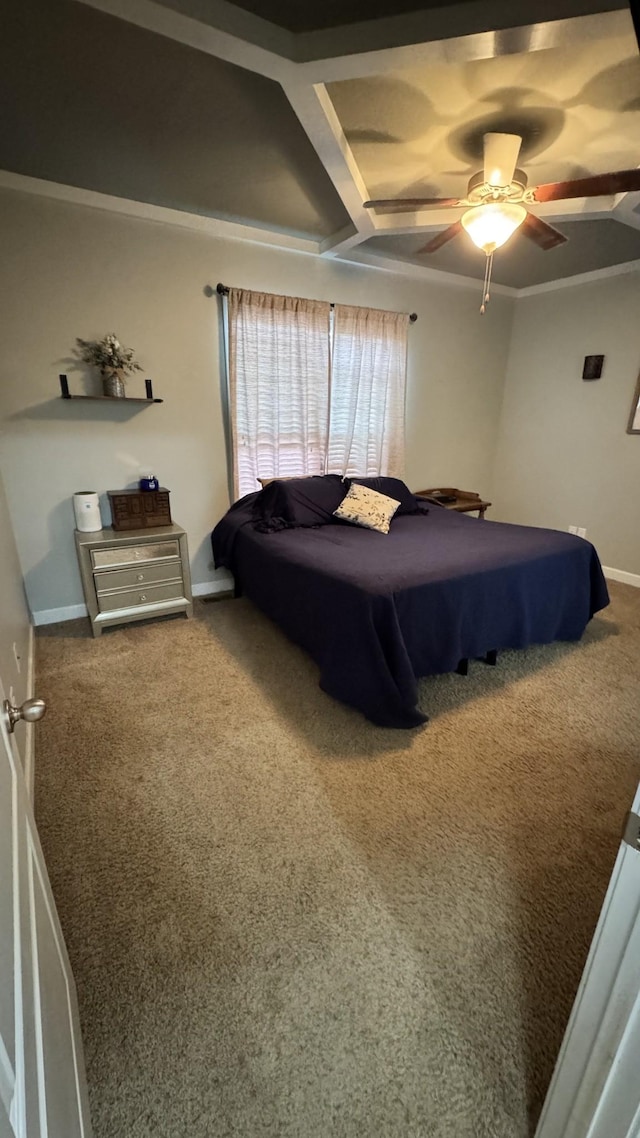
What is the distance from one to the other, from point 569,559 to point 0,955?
2.78m

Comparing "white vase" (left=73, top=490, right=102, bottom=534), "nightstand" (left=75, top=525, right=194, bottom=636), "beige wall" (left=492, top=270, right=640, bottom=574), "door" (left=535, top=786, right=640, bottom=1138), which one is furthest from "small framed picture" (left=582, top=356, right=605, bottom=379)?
"door" (left=535, top=786, right=640, bottom=1138)

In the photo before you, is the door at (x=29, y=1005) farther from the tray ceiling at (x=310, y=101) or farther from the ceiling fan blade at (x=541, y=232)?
the ceiling fan blade at (x=541, y=232)

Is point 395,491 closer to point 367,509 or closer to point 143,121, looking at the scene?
point 367,509

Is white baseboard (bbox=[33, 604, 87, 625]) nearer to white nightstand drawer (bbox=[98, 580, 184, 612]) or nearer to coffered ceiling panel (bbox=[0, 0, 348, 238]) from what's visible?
white nightstand drawer (bbox=[98, 580, 184, 612])

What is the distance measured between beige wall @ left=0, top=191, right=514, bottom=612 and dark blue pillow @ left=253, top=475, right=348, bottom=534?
0.48 meters

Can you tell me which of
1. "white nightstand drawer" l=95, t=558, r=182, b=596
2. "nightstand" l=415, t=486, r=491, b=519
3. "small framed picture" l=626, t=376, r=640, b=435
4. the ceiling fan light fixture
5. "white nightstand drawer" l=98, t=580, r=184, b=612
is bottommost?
"white nightstand drawer" l=98, t=580, r=184, b=612

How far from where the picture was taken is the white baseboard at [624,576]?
380 centimetres

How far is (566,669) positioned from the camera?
253cm

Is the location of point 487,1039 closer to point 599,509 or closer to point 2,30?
point 2,30

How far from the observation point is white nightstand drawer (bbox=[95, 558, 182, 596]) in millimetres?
2736

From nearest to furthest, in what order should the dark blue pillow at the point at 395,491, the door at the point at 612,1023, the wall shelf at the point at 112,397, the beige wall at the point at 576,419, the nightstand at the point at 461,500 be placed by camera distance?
1. the door at the point at 612,1023
2. the wall shelf at the point at 112,397
3. the dark blue pillow at the point at 395,491
4. the beige wall at the point at 576,419
5. the nightstand at the point at 461,500

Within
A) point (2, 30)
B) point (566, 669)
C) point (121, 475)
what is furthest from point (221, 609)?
point (2, 30)

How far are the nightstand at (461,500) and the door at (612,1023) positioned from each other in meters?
3.64

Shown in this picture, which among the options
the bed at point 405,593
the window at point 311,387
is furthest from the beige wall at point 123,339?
the bed at point 405,593
